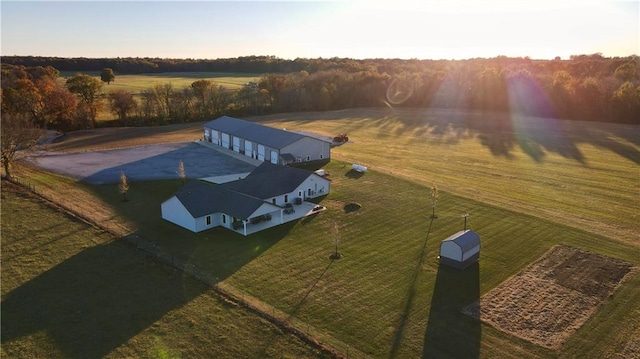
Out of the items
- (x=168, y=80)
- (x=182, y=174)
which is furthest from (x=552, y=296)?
(x=168, y=80)

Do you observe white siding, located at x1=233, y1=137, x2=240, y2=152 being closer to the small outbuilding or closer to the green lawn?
the green lawn

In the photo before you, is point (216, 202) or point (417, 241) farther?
point (216, 202)

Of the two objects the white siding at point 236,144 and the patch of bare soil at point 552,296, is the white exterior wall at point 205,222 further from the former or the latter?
the white siding at point 236,144

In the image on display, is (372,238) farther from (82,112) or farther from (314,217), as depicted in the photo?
(82,112)

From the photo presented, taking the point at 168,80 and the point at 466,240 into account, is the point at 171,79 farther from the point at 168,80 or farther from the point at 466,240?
the point at 466,240

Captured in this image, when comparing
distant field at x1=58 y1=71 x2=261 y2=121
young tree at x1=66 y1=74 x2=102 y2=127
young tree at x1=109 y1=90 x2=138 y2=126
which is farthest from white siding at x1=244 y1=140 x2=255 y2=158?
distant field at x1=58 y1=71 x2=261 y2=121

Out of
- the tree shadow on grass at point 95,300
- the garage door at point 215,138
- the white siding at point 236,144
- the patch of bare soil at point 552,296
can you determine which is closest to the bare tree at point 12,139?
the tree shadow on grass at point 95,300
